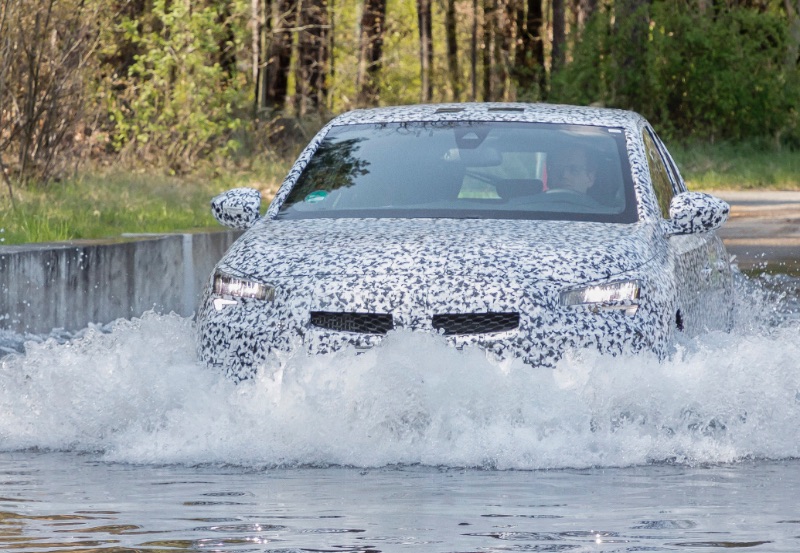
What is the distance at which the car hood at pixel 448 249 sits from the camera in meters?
7.22

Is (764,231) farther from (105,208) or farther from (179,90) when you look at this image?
(105,208)

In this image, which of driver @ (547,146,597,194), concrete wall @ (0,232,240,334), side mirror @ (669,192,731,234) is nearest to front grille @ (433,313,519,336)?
side mirror @ (669,192,731,234)

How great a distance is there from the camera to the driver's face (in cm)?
837

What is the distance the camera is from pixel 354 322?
7.16 m

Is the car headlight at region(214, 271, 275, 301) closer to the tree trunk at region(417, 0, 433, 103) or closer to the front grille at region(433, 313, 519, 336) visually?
the front grille at region(433, 313, 519, 336)

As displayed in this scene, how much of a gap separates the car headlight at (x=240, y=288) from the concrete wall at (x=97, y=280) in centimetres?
356

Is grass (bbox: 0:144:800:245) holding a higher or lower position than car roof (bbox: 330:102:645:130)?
lower

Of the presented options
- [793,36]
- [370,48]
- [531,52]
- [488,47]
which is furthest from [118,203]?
[488,47]

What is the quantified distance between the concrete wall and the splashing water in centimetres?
363

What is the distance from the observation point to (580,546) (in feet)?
16.9

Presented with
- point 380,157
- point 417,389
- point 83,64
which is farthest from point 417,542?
point 83,64

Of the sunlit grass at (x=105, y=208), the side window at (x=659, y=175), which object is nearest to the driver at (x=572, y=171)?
the side window at (x=659, y=175)

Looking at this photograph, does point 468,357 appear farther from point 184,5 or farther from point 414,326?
point 184,5

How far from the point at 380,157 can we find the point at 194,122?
14425 mm
